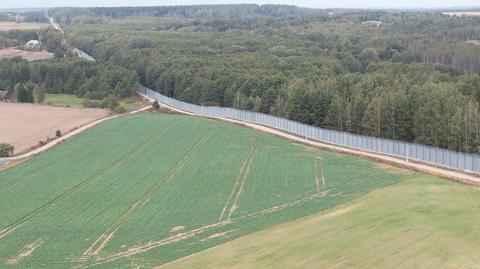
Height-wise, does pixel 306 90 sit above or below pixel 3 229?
above

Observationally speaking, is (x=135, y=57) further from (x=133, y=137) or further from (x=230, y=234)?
(x=230, y=234)

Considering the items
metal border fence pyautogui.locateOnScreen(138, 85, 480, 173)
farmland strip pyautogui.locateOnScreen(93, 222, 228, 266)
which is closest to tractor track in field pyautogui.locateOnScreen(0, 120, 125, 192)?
metal border fence pyautogui.locateOnScreen(138, 85, 480, 173)

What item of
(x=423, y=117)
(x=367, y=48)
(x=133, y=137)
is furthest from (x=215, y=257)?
(x=367, y=48)

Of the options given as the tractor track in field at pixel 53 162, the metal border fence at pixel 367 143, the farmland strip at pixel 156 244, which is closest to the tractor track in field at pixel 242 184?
the farmland strip at pixel 156 244

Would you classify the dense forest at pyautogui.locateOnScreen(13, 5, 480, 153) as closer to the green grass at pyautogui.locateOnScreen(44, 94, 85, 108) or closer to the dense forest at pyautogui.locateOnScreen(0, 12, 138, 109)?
the dense forest at pyautogui.locateOnScreen(0, 12, 138, 109)

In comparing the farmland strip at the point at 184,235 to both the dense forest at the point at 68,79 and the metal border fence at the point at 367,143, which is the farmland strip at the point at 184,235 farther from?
the dense forest at the point at 68,79
